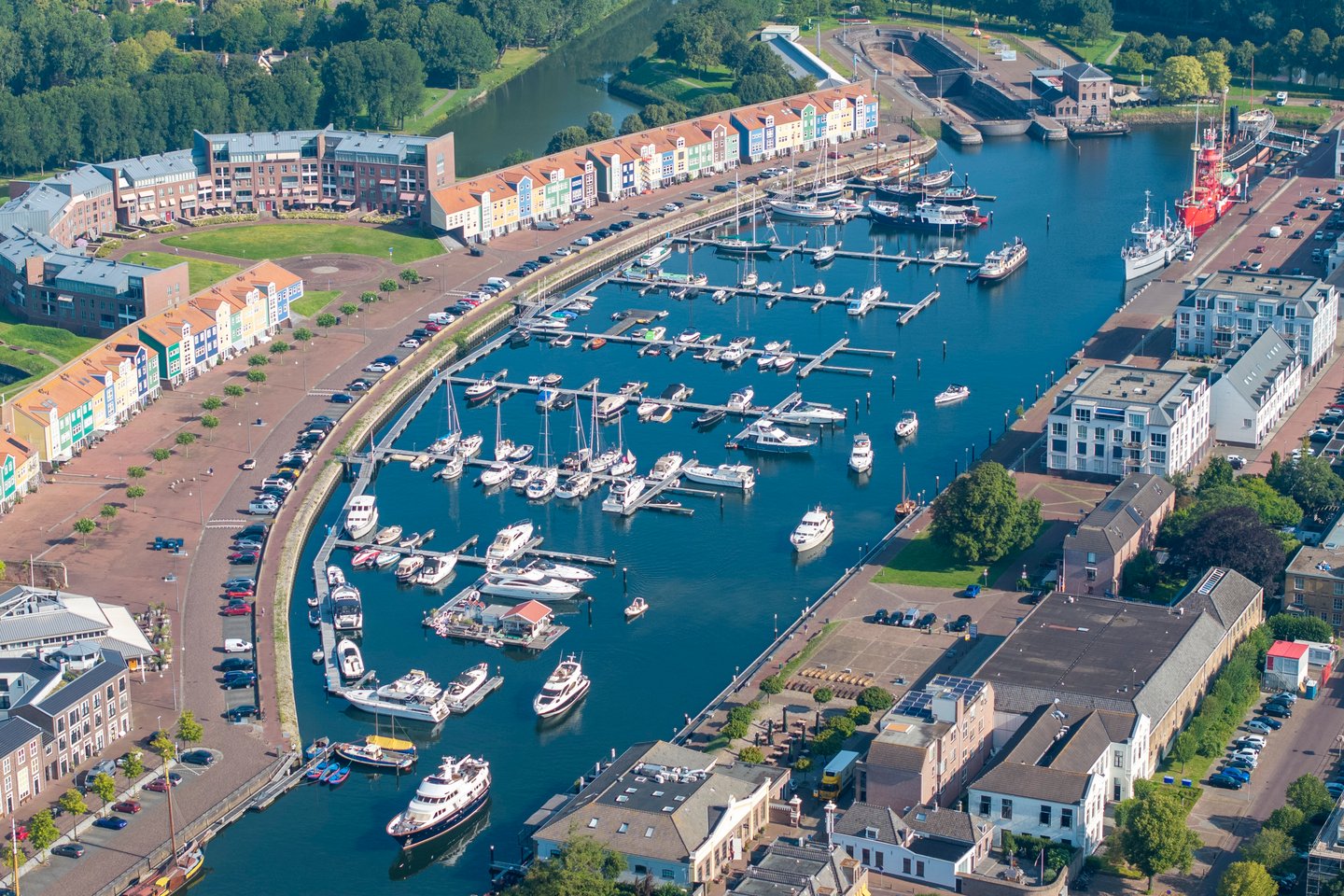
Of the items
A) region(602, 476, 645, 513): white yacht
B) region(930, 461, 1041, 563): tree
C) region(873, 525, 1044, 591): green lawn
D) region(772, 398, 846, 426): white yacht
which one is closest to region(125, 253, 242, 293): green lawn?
region(772, 398, 846, 426): white yacht

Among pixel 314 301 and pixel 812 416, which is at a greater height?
pixel 314 301

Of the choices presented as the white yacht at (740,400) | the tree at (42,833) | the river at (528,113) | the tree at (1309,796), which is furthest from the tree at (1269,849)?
the river at (528,113)

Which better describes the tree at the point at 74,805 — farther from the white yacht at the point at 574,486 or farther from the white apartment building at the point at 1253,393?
the white apartment building at the point at 1253,393

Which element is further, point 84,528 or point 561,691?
point 84,528

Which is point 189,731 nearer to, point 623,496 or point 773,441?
point 623,496

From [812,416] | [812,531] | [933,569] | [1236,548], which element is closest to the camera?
[1236,548]

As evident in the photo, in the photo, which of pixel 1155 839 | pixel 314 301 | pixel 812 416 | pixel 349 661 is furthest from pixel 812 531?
pixel 314 301
